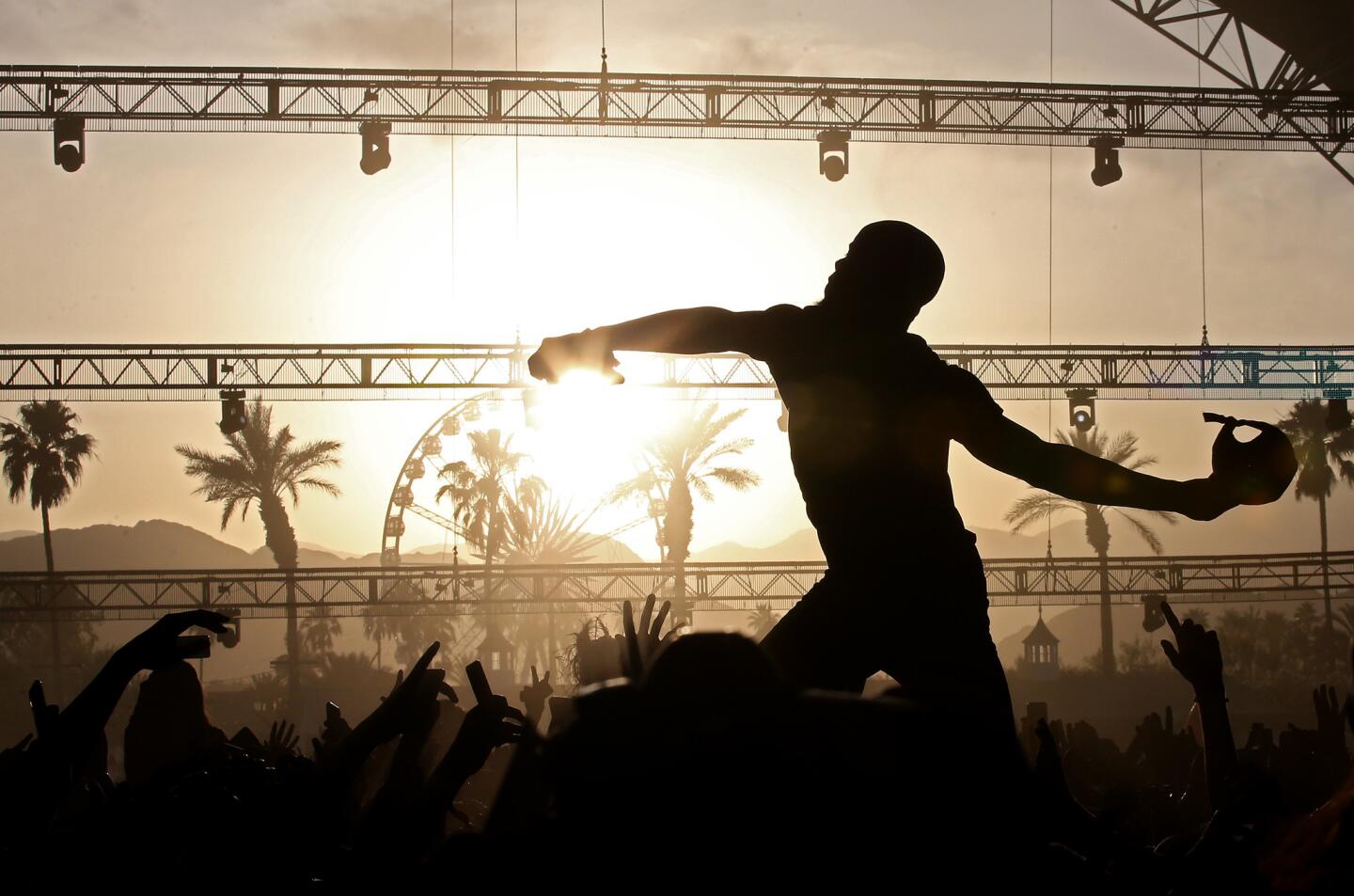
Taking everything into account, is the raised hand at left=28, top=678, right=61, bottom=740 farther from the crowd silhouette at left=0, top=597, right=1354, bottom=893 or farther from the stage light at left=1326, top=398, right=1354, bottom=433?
the stage light at left=1326, top=398, right=1354, bottom=433

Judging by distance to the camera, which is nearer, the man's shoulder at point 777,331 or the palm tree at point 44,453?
the man's shoulder at point 777,331

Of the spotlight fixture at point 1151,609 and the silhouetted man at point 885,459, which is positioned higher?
the silhouetted man at point 885,459

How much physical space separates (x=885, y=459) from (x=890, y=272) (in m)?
0.37

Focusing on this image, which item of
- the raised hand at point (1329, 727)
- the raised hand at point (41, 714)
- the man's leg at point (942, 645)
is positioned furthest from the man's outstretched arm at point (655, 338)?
the raised hand at point (1329, 727)

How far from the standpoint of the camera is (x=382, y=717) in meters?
2.26

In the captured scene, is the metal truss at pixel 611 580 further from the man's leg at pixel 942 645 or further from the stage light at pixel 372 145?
the man's leg at pixel 942 645

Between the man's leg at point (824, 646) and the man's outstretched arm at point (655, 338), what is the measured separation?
0.53 metres

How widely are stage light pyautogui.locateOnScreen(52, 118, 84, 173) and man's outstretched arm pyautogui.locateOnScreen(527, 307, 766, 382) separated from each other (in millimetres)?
20524

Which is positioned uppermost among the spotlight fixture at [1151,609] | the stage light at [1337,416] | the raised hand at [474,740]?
the stage light at [1337,416]

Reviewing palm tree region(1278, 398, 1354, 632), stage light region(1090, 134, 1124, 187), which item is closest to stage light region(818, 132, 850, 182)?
stage light region(1090, 134, 1124, 187)

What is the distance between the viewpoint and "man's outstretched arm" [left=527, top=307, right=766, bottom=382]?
2719mm

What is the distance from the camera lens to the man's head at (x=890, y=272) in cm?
277

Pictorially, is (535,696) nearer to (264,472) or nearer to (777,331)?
(777,331)

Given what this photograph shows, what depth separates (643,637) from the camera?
2461mm
